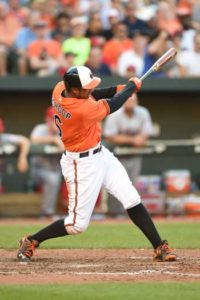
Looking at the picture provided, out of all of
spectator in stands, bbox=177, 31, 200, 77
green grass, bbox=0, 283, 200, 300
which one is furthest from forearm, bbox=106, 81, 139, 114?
spectator in stands, bbox=177, 31, 200, 77

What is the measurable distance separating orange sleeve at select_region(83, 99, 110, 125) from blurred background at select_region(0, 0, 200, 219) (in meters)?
5.20

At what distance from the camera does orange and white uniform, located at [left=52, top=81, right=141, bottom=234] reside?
712 cm

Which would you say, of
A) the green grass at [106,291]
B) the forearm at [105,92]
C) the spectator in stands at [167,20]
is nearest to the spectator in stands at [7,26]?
the spectator in stands at [167,20]

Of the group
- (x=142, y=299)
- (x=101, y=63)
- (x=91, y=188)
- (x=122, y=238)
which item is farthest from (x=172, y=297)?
(x=101, y=63)

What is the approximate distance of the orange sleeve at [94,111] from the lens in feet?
23.1

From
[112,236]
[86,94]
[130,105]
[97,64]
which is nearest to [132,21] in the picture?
[97,64]

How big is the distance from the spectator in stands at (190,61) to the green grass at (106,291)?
26.5ft

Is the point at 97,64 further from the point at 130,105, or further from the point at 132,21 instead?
the point at 132,21

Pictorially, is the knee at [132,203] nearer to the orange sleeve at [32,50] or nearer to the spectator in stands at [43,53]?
the spectator in stands at [43,53]

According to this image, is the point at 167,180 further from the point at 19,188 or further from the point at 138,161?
the point at 19,188

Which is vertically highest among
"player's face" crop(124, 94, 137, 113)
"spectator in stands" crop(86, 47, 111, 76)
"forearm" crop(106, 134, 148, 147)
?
"spectator in stands" crop(86, 47, 111, 76)

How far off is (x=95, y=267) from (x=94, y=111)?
1.31 metres

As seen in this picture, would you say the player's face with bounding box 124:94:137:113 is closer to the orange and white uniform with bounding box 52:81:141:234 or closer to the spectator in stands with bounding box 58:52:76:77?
the spectator in stands with bounding box 58:52:76:77

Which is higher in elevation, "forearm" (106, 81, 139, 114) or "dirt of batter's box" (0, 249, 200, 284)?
"forearm" (106, 81, 139, 114)
